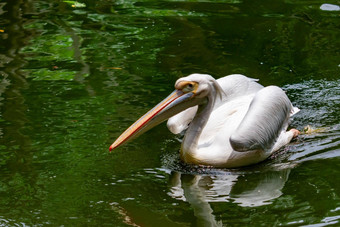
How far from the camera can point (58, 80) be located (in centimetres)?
628

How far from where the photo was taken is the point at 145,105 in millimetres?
5598

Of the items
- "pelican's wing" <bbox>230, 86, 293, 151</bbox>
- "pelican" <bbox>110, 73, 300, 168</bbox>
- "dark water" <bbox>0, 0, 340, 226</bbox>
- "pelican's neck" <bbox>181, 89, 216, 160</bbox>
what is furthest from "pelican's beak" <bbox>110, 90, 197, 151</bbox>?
"pelican's wing" <bbox>230, 86, 293, 151</bbox>

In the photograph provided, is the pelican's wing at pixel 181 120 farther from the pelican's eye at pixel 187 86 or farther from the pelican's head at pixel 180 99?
the pelican's eye at pixel 187 86

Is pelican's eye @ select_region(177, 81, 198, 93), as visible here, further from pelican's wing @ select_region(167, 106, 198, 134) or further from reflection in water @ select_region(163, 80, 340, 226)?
reflection in water @ select_region(163, 80, 340, 226)

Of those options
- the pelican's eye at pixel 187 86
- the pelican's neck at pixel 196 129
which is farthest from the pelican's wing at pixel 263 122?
the pelican's eye at pixel 187 86

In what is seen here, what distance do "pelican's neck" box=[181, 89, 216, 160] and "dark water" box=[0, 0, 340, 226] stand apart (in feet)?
0.39

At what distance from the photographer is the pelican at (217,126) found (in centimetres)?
441

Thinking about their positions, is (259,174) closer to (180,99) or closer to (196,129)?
(196,129)

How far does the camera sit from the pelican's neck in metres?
4.55

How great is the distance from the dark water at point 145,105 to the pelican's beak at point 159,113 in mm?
294

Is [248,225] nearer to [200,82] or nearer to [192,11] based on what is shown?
[200,82]

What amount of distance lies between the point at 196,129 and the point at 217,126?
0.29 metres

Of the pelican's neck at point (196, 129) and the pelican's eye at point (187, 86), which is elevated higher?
the pelican's eye at point (187, 86)

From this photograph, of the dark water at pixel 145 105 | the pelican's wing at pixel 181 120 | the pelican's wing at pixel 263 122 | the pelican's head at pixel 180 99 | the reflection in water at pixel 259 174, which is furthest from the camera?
the pelican's wing at pixel 181 120
